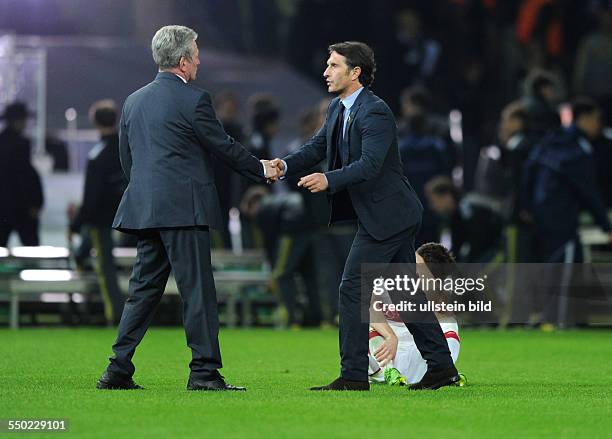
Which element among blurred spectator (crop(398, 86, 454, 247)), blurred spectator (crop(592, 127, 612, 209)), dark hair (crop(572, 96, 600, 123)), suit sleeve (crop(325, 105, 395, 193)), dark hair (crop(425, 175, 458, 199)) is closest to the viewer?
suit sleeve (crop(325, 105, 395, 193))

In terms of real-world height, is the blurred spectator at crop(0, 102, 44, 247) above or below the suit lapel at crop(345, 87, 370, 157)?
below


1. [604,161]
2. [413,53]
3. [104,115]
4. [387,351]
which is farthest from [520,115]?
[387,351]

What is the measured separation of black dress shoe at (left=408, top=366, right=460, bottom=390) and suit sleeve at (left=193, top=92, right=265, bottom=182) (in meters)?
1.47

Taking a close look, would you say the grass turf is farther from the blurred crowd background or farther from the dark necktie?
the blurred crowd background

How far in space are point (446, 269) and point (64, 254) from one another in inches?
305

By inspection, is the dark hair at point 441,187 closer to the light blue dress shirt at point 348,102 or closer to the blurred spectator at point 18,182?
the blurred spectator at point 18,182

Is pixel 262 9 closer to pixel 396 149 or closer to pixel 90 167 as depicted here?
pixel 90 167

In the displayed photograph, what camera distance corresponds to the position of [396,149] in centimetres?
902

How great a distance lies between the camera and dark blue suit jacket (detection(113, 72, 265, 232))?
885 centimetres

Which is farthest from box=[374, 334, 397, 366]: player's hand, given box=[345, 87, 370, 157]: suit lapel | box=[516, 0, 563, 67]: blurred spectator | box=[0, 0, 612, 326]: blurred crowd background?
box=[516, 0, 563, 67]: blurred spectator

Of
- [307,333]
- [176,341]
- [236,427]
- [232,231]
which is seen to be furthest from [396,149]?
[232,231]

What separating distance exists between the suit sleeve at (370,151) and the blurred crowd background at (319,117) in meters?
6.70

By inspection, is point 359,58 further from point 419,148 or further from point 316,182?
point 419,148

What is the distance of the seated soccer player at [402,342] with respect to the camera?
9.41 m
